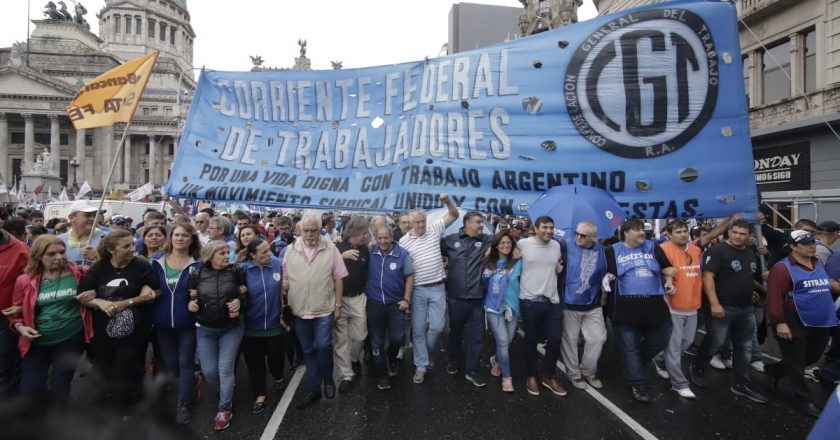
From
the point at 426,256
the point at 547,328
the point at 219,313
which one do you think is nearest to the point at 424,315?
the point at 426,256

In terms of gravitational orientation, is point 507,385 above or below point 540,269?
below

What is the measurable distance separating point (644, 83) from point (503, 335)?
10.3 ft

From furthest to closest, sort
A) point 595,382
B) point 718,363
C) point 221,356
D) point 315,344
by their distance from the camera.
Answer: point 718,363
point 595,382
point 315,344
point 221,356

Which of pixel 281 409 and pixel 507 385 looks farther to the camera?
pixel 507 385

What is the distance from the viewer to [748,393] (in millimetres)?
4641

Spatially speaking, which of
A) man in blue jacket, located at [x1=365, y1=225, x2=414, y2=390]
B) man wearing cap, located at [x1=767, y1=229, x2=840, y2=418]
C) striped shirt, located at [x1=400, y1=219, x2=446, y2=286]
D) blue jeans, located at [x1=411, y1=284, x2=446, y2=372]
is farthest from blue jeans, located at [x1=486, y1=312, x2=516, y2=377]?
man wearing cap, located at [x1=767, y1=229, x2=840, y2=418]

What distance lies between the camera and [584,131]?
15.5 feet

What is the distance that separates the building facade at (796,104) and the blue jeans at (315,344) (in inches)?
506

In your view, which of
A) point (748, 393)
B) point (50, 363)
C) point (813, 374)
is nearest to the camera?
point (50, 363)

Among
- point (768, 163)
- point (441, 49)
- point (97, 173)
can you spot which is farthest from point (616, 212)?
point (97, 173)

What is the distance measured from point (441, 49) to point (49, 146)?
60.4 metres

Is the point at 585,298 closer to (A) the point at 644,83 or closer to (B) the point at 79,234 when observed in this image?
(A) the point at 644,83

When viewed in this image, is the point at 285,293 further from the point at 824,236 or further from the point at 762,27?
the point at 762,27

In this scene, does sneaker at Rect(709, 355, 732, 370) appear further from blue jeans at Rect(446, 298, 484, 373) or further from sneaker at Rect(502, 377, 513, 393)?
blue jeans at Rect(446, 298, 484, 373)
